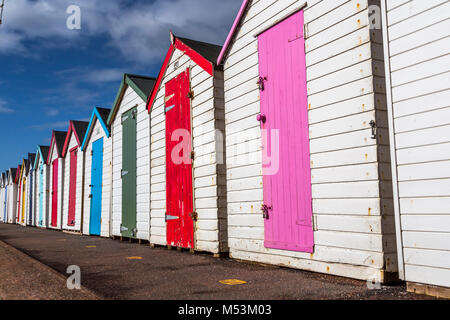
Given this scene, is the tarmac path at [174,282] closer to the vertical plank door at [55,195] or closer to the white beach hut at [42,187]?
the vertical plank door at [55,195]

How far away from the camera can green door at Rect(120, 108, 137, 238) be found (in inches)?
418

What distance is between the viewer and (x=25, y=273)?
5109 mm

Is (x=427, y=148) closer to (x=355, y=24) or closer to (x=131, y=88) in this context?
(x=355, y=24)

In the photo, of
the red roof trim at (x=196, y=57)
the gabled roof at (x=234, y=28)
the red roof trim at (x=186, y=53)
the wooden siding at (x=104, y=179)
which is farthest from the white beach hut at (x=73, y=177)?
the gabled roof at (x=234, y=28)

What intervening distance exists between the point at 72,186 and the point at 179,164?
10.6m

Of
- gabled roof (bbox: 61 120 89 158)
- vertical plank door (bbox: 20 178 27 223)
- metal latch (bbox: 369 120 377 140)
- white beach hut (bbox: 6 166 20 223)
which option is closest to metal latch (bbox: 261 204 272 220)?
metal latch (bbox: 369 120 377 140)

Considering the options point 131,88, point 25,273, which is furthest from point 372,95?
point 131,88

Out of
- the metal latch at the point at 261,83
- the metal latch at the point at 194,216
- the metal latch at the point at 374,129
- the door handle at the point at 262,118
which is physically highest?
the metal latch at the point at 261,83

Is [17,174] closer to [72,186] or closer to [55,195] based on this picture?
[55,195]

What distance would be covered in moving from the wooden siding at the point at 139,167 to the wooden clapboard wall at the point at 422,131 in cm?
698

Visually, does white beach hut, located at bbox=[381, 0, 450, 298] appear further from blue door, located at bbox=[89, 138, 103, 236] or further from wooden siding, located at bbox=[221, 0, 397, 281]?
blue door, located at bbox=[89, 138, 103, 236]

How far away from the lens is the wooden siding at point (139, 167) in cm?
987

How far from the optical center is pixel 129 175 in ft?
36.0

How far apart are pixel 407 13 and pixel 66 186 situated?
56.4 ft
